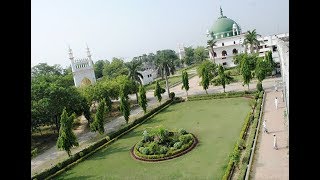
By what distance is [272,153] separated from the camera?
60.6 ft

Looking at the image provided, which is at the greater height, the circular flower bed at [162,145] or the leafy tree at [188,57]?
the leafy tree at [188,57]

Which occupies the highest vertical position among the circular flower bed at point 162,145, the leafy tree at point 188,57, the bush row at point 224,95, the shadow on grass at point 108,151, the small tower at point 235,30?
the small tower at point 235,30

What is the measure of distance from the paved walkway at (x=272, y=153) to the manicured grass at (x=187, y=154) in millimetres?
1753

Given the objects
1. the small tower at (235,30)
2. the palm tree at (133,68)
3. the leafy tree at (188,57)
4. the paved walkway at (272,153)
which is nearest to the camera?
the paved walkway at (272,153)

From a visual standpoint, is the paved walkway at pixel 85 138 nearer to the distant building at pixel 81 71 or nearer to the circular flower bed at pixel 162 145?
the circular flower bed at pixel 162 145

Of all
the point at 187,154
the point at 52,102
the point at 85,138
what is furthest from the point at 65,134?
the point at 52,102

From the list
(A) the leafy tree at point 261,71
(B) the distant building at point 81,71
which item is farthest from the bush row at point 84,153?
(B) the distant building at point 81,71

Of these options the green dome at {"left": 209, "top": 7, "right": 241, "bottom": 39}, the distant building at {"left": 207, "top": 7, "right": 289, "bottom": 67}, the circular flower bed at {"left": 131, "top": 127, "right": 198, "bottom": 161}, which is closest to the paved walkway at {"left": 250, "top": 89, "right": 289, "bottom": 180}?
the circular flower bed at {"left": 131, "top": 127, "right": 198, "bottom": 161}

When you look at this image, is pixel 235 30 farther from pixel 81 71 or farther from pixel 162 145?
pixel 162 145

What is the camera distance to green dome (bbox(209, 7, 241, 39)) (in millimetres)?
64688

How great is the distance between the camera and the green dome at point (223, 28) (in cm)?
6469

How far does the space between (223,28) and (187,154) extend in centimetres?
4816
